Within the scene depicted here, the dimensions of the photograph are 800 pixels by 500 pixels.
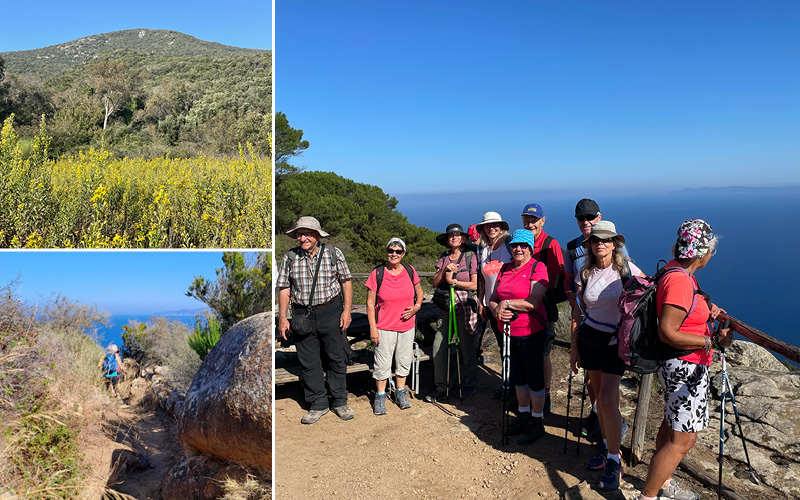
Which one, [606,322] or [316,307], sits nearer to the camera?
[606,322]

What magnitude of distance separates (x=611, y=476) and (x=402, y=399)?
7.45 feet

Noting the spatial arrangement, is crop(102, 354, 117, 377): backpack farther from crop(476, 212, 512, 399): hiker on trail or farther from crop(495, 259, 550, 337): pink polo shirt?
crop(495, 259, 550, 337): pink polo shirt

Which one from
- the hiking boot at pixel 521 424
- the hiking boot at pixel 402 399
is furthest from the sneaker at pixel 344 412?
the hiking boot at pixel 521 424

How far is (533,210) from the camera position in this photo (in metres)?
4.53

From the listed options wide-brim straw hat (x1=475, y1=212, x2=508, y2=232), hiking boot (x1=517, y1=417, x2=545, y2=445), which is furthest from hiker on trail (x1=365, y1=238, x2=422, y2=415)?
hiking boot (x1=517, y1=417, x2=545, y2=445)

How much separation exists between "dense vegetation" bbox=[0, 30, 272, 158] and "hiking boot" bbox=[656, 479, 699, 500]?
5.44 metres

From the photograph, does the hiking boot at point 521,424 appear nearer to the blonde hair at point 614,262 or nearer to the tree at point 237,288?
the blonde hair at point 614,262

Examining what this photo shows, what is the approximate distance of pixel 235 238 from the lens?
156 inches

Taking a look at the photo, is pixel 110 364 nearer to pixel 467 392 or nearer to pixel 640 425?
pixel 467 392

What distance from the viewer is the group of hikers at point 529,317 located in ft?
8.96

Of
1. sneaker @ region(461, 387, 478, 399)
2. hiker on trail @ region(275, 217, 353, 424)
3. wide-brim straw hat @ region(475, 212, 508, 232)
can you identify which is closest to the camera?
hiker on trail @ region(275, 217, 353, 424)

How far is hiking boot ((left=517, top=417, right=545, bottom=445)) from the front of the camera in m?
4.20

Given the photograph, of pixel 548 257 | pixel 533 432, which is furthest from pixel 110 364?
pixel 548 257

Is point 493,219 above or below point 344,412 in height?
above
